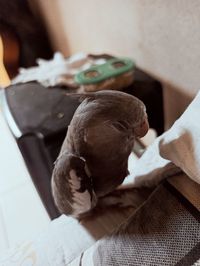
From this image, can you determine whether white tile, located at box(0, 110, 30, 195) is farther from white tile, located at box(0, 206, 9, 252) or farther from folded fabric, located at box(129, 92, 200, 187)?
folded fabric, located at box(129, 92, 200, 187)

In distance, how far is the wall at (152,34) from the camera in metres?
0.72

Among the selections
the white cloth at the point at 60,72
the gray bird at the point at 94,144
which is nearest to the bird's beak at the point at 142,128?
the gray bird at the point at 94,144

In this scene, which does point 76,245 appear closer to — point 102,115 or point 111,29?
point 102,115

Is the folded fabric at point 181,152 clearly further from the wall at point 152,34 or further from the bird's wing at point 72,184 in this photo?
the wall at point 152,34

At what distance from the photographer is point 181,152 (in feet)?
1.44

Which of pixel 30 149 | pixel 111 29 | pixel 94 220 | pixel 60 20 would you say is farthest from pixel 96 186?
pixel 60 20

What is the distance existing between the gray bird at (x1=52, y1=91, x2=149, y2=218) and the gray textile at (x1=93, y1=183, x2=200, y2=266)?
96 mm

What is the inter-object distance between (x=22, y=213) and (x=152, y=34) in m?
0.86

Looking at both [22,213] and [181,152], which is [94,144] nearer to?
[181,152]

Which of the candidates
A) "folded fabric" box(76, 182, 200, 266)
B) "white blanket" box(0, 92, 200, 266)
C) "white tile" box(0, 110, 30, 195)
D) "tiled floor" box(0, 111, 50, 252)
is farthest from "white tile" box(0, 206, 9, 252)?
"folded fabric" box(76, 182, 200, 266)

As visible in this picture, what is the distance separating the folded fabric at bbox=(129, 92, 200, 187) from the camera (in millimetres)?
Result: 419

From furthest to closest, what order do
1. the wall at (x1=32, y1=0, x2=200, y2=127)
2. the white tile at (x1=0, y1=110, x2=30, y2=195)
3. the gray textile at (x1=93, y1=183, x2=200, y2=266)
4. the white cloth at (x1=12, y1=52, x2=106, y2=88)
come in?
the white tile at (x1=0, y1=110, x2=30, y2=195), the white cloth at (x1=12, y1=52, x2=106, y2=88), the wall at (x1=32, y1=0, x2=200, y2=127), the gray textile at (x1=93, y1=183, x2=200, y2=266)

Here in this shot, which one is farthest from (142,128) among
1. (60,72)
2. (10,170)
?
(10,170)

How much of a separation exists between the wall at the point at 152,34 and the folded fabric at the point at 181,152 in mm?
293
